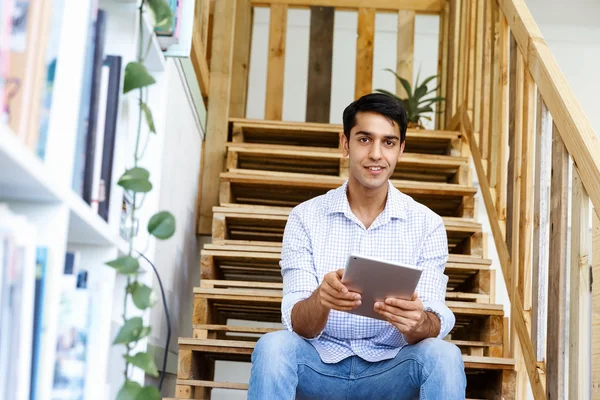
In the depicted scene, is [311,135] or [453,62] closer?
[311,135]

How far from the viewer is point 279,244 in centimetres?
288

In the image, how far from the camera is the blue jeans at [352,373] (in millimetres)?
1759

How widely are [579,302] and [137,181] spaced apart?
1173 mm

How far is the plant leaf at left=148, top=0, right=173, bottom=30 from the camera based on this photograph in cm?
117

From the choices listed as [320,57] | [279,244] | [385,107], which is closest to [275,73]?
[320,57]

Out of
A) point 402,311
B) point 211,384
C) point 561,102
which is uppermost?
point 561,102

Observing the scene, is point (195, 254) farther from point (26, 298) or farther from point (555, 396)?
point (26, 298)

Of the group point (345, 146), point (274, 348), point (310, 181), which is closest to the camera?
point (274, 348)

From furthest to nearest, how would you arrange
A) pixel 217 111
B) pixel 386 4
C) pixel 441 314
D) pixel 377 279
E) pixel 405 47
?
pixel 386 4 → pixel 405 47 → pixel 217 111 → pixel 441 314 → pixel 377 279

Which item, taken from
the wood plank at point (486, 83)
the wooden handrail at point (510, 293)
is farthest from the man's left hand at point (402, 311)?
the wood plank at point (486, 83)

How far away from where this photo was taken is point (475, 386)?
262cm

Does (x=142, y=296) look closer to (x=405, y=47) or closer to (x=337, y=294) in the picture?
(x=337, y=294)

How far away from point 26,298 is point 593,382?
1268 millimetres

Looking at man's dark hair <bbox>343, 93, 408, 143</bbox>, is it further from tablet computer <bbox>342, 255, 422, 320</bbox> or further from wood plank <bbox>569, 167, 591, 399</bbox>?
tablet computer <bbox>342, 255, 422, 320</bbox>
